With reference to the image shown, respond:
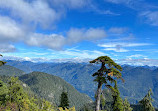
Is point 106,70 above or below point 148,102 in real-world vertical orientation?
above

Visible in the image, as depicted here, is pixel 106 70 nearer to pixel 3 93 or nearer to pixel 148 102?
pixel 3 93

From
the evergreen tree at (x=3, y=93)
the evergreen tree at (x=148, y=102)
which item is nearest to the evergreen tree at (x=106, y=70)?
the evergreen tree at (x=3, y=93)

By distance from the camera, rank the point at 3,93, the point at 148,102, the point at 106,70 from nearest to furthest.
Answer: the point at 106,70 < the point at 3,93 < the point at 148,102

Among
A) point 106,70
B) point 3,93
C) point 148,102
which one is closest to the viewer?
point 106,70

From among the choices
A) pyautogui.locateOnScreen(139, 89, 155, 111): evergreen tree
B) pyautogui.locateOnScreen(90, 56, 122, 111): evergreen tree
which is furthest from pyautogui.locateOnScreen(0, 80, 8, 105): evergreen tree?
pyautogui.locateOnScreen(139, 89, 155, 111): evergreen tree

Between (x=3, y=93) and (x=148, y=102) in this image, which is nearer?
(x=3, y=93)

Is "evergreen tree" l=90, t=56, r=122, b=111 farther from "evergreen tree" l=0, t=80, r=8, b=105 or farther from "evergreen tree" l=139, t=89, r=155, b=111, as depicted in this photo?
"evergreen tree" l=139, t=89, r=155, b=111

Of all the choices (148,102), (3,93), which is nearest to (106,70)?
(3,93)

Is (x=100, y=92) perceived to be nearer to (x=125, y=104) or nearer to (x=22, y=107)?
(x=22, y=107)

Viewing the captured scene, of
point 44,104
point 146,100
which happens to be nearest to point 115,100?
point 146,100

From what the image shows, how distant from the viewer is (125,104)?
180 ft

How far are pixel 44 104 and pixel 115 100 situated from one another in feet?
96.2

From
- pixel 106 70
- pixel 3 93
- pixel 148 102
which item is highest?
pixel 106 70

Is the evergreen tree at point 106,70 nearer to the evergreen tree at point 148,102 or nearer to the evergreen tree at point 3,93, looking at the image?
the evergreen tree at point 3,93
